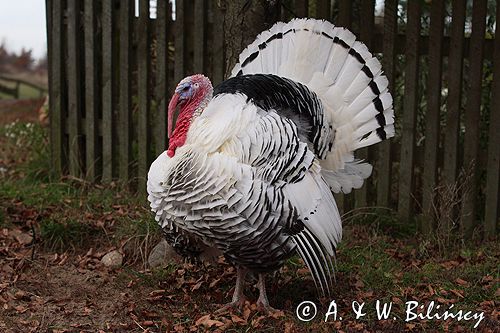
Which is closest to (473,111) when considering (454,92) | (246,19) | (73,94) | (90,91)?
(454,92)

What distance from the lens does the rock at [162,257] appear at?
18.1ft

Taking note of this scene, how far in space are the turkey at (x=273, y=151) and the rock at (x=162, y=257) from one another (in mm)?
895

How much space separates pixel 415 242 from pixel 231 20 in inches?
84.5

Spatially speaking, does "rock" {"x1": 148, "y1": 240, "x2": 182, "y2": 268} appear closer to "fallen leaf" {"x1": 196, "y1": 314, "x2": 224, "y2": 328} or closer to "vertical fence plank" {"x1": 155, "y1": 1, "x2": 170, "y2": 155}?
Result: "fallen leaf" {"x1": 196, "y1": 314, "x2": 224, "y2": 328}

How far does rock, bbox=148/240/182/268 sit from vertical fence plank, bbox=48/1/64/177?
91.9 inches

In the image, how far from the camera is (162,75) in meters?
6.97

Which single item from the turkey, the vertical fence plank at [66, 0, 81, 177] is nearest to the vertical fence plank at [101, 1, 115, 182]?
the vertical fence plank at [66, 0, 81, 177]

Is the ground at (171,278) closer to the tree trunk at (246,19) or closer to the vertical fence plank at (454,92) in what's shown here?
the vertical fence plank at (454,92)

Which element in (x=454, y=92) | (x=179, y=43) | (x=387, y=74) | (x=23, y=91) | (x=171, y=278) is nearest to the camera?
(x=171, y=278)

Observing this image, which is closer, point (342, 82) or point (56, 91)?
point (342, 82)

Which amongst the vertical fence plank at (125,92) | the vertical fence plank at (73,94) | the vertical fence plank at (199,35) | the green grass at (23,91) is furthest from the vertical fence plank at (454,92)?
the green grass at (23,91)

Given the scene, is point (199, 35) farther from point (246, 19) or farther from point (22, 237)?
point (22, 237)

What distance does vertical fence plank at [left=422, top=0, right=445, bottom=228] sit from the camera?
6047 mm

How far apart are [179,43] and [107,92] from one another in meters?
0.91
